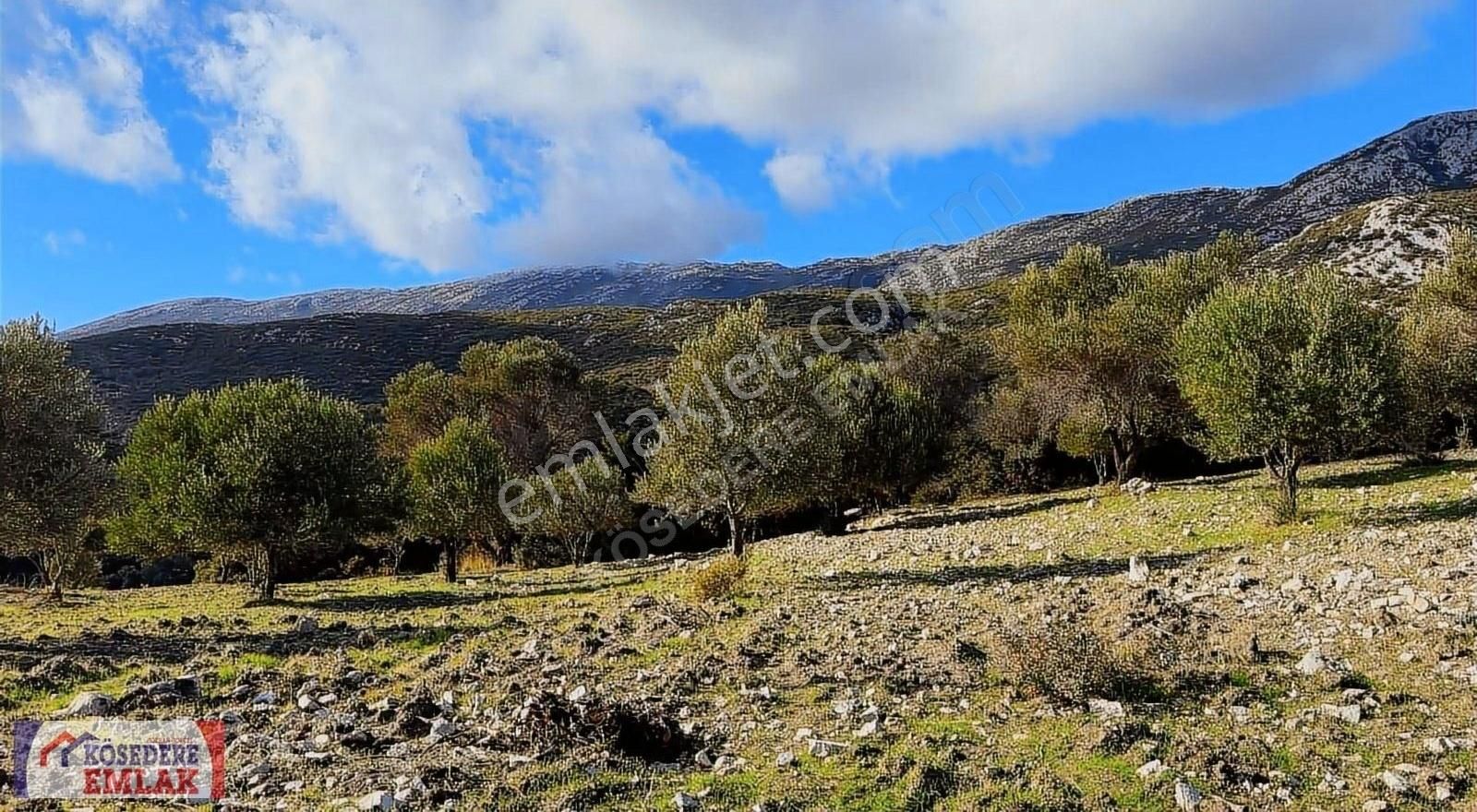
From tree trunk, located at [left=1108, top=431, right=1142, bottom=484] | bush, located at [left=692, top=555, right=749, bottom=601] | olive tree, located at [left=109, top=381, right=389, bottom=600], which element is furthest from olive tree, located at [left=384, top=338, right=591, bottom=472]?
bush, located at [left=692, top=555, right=749, bottom=601]

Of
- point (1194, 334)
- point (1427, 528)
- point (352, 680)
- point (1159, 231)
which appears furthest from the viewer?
point (1159, 231)

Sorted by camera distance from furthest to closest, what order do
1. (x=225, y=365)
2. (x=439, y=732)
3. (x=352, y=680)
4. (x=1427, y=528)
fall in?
(x=225, y=365), (x=1427, y=528), (x=352, y=680), (x=439, y=732)

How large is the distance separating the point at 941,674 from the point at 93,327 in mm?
248949

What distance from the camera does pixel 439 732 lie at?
927 centimetres

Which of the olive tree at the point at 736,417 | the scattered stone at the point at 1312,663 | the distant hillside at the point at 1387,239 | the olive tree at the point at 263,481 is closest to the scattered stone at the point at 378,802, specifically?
the scattered stone at the point at 1312,663

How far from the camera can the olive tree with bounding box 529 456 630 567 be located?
123 ft

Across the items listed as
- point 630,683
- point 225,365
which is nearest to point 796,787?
point 630,683

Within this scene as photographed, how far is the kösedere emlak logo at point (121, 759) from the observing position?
7.68 metres

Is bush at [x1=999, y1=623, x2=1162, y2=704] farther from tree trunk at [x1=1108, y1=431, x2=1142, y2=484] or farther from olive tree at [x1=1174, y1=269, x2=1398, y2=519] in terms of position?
tree trunk at [x1=1108, y1=431, x2=1142, y2=484]

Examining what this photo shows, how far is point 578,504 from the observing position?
123 ft

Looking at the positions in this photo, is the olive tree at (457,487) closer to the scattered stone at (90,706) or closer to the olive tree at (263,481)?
the olive tree at (263,481)

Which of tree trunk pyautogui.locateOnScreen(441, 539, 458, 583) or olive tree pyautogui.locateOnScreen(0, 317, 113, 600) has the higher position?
olive tree pyautogui.locateOnScreen(0, 317, 113, 600)

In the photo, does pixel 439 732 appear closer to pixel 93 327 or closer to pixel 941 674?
pixel 941 674

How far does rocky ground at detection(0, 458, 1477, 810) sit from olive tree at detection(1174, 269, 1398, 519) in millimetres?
2167
